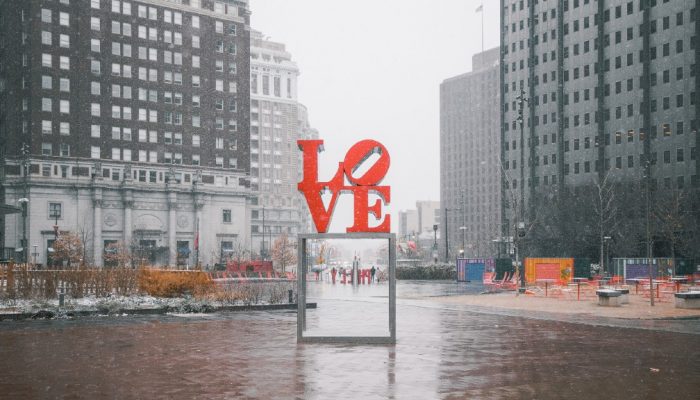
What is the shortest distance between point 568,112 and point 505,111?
1739 cm

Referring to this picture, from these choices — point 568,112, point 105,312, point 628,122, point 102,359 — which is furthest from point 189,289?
point 568,112

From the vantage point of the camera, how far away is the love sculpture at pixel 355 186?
19.5 meters

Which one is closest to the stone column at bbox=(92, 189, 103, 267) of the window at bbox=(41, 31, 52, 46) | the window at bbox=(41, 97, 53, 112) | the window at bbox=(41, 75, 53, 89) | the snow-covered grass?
the window at bbox=(41, 97, 53, 112)

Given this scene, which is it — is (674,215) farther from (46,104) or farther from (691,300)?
(46,104)

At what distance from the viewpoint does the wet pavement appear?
1240 centimetres

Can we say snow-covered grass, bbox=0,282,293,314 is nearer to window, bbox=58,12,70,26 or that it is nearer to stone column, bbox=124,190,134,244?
stone column, bbox=124,190,134,244

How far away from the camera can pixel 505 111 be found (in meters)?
138

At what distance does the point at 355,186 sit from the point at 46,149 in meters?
86.4

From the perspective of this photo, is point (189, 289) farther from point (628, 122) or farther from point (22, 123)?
point (628, 122)

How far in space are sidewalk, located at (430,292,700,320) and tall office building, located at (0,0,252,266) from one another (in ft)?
187

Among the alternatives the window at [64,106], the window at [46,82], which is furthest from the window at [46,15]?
the window at [64,106]

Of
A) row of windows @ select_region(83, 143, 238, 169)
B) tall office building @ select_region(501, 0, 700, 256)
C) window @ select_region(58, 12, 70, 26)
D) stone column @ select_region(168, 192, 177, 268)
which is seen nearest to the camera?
window @ select_region(58, 12, 70, 26)

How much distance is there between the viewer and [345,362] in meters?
15.9

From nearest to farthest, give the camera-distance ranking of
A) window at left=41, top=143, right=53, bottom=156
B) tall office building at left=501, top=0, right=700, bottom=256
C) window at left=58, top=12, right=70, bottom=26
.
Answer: window at left=41, top=143, right=53, bottom=156, window at left=58, top=12, right=70, bottom=26, tall office building at left=501, top=0, right=700, bottom=256
